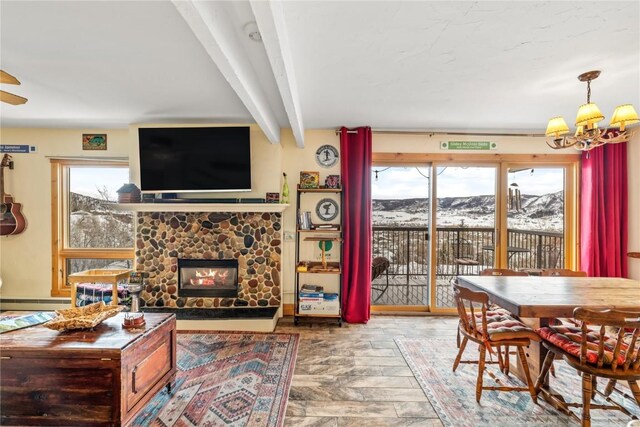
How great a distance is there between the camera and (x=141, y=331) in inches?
76.0

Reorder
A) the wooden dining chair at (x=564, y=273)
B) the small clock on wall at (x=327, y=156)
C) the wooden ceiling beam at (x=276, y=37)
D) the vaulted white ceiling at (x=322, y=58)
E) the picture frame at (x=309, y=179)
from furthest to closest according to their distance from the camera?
1. the small clock on wall at (x=327, y=156)
2. the picture frame at (x=309, y=179)
3. the wooden dining chair at (x=564, y=273)
4. the vaulted white ceiling at (x=322, y=58)
5. the wooden ceiling beam at (x=276, y=37)

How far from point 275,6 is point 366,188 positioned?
2630 mm

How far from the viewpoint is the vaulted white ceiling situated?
1.64 metres

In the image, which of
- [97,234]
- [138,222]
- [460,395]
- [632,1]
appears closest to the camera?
[632,1]

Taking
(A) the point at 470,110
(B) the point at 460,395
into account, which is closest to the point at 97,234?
(B) the point at 460,395

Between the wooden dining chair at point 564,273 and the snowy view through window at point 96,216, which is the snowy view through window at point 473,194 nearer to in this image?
the wooden dining chair at point 564,273

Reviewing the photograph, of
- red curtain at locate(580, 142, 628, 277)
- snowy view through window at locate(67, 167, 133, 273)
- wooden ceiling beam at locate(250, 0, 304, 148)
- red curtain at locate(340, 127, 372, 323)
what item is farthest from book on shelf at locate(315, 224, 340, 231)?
red curtain at locate(580, 142, 628, 277)

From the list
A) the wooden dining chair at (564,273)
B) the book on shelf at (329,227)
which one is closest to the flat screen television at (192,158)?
the book on shelf at (329,227)

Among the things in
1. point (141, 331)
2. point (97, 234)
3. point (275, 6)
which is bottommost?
point (141, 331)

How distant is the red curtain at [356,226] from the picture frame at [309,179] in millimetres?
348

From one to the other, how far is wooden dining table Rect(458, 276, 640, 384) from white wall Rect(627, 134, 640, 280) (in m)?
1.50

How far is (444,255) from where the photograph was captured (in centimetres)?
429

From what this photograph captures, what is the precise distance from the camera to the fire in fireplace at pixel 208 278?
12.4 feet

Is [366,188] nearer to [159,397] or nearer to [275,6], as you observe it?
[275,6]
